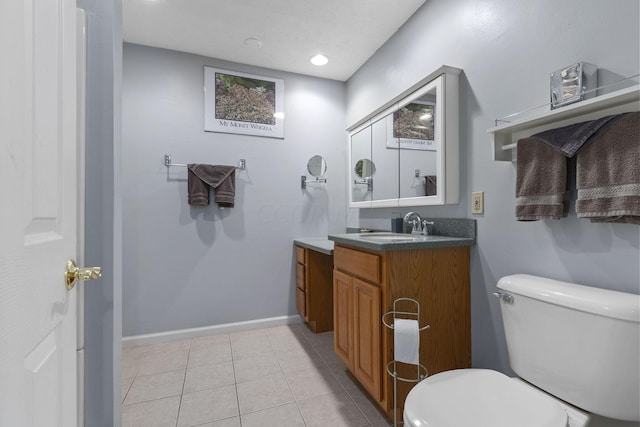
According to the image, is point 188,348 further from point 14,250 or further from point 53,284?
point 14,250

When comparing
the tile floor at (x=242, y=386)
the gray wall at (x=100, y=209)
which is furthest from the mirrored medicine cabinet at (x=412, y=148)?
the gray wall at (x=100, y=209)

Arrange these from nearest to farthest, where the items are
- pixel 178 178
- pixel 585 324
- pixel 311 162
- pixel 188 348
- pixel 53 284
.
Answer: pixel 53 284, pixel 585 324, pixel 188 348, pixel 178 178, pixel 311 162

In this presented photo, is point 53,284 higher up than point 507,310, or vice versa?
point 53,284

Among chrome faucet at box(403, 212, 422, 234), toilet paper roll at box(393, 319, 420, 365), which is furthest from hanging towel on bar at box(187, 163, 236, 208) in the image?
toilet paper roll at box(393, 319, 420, 365)

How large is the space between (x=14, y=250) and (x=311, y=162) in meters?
2.50

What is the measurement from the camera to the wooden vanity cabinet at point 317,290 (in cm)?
255

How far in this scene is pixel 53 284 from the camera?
2.14ft

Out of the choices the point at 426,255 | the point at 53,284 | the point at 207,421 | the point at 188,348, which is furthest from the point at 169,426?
the point at 426,255

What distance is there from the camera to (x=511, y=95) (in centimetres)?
140

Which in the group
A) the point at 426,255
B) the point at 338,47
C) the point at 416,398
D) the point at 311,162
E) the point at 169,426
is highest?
the point at 338,47

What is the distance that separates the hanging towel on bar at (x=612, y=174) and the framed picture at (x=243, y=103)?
7.54 feet

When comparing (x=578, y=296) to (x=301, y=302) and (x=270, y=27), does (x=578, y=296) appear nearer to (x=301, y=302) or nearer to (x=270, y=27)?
(x=301, y=302)

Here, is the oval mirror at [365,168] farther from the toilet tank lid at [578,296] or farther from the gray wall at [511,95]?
the toilet tank lid at [578,296]

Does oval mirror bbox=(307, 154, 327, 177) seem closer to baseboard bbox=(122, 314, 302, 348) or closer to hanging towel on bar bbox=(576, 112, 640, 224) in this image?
baseboard bbox=(122, 314, 302, 348)
